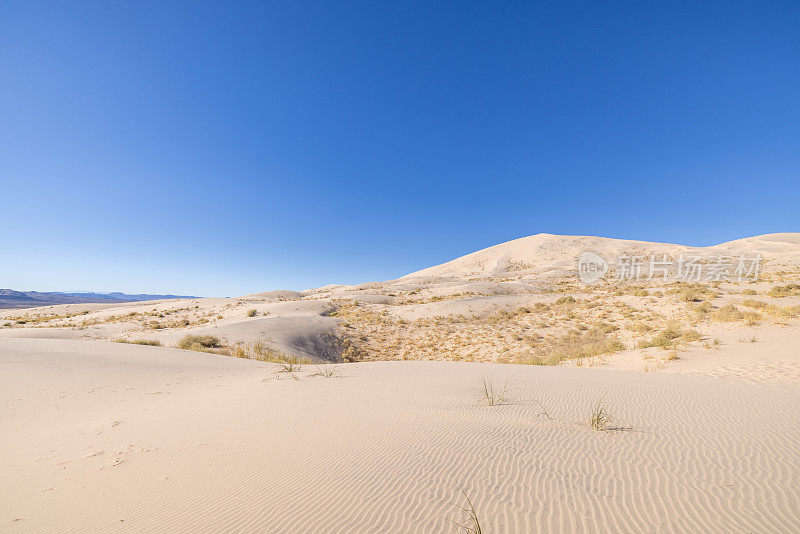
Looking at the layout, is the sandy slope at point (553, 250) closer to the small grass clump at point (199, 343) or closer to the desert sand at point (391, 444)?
the small grass clump at point (199, 343)

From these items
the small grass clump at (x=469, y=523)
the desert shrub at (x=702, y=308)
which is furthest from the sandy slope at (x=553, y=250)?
the small grass clump at (x=469, y=523)

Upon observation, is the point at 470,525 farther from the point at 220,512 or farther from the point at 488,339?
the point at 488,339

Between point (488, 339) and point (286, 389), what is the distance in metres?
12.3

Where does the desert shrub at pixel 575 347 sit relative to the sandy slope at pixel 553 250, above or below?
below

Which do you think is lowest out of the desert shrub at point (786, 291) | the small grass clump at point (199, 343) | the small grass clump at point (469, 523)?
the small grass clump at point (199, 343)

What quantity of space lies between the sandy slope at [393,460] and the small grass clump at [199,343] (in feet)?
20.8

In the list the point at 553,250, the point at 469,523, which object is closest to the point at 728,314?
the point at 469,523

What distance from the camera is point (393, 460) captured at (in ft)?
9.89

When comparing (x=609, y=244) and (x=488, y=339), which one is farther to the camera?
(x=609, y=244)

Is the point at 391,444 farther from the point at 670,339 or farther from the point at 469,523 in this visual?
the point at 670,339

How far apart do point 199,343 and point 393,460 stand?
41.6ft

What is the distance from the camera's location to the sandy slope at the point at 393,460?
2.24 m

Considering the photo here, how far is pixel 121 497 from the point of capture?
8.28 feet

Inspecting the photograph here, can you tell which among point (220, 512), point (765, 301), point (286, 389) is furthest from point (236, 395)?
point (765, 301)
